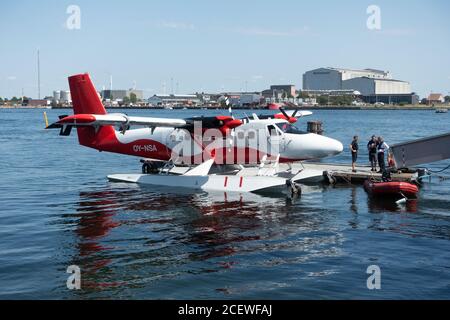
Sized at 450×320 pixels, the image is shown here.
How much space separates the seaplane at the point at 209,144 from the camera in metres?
23.3

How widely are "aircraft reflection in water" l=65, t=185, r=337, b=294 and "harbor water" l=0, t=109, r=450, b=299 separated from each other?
0.04 m

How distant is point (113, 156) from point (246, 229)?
2928 cm

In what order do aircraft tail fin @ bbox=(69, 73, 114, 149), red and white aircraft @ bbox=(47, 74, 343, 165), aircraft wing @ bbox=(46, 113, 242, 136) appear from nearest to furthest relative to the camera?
1. aircraft wing @ bbox=(46, 113, 242, 136)
2. red and white aircraft @ bbox=(47, 74, 343, 165)
3. aircraft tail fin @ bbox=(69, 73, 114, 149)

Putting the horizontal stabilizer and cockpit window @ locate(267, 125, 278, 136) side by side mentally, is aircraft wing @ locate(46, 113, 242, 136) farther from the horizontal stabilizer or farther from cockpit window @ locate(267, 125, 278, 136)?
the horizontal stabilizer

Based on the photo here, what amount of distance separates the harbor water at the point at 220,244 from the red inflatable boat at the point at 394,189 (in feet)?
1.82

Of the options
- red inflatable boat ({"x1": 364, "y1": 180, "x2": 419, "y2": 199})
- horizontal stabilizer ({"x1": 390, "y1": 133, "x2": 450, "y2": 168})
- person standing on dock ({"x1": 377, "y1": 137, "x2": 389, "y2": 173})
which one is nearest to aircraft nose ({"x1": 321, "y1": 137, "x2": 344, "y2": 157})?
red inflatable boat ({"x1": 364, "y1": 180, "x2": 419, "y2": 199})

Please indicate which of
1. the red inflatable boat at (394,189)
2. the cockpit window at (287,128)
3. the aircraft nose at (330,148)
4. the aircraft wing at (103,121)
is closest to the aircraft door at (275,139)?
the cockpit window at (287,128)

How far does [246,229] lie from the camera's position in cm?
1727

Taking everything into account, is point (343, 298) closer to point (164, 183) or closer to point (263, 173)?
point (263, 173)

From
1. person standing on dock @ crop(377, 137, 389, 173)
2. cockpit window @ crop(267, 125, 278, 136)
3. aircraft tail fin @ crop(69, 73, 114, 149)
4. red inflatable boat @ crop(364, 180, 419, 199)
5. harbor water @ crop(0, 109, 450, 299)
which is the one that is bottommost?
harbor water @ crop(0, 109, 450, 299)

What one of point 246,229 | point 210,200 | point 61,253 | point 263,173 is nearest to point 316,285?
point 246,229

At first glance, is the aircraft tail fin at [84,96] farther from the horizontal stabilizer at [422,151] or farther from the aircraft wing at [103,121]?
the horizontal stabilizer at [422,151]

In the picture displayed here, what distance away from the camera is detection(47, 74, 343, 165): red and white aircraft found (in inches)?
920
